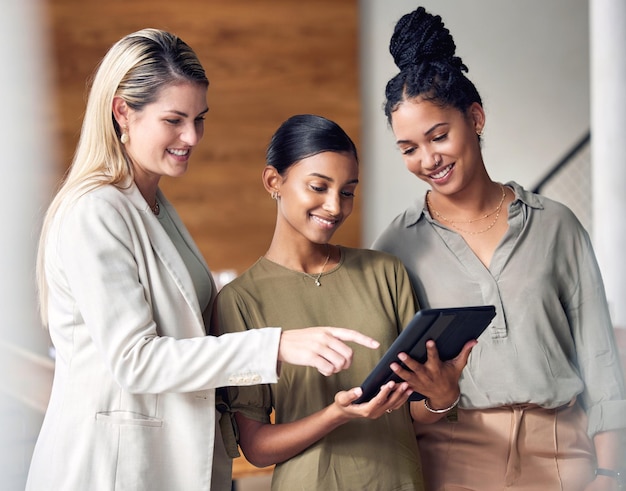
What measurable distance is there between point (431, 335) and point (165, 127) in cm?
57

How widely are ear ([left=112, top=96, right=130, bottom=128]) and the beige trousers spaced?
2.69ft

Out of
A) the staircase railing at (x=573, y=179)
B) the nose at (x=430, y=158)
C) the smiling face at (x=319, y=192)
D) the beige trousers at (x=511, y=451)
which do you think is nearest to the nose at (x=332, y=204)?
the smiling face at (x=319, y=192)

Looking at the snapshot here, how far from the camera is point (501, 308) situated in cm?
167

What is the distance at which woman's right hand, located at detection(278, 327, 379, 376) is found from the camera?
136 centimetres

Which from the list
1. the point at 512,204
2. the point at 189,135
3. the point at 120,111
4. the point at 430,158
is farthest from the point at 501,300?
the point at 120,111

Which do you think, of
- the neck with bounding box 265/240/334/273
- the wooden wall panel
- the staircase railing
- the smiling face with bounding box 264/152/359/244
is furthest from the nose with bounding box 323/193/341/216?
the wooden wall panel

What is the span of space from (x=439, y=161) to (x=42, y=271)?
76 centimetres

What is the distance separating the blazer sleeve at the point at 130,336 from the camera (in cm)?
140

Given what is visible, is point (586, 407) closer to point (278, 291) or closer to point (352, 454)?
point (352, 454)

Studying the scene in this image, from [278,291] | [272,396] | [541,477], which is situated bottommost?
[541,477]

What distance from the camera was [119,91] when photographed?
151cm

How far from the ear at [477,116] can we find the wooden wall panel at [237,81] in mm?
3978

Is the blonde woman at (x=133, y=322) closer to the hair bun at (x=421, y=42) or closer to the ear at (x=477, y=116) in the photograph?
the hair bun at (x=421, y=42)

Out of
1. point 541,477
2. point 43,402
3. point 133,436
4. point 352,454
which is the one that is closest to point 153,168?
point 133,436
